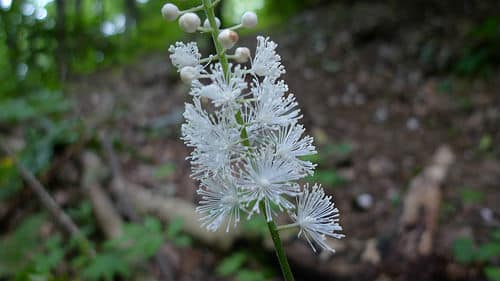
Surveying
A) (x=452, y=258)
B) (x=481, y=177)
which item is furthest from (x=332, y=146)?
(x=452, y=258)

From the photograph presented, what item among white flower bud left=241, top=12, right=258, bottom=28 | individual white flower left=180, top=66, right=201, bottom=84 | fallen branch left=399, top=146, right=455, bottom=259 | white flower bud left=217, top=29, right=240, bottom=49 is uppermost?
white flower bud left=241, top=12, right=258, bottom=28

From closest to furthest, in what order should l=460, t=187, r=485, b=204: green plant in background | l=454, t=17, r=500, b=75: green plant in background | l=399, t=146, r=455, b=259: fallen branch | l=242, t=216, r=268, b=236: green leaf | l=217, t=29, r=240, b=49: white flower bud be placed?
l=217, t=29, r=240, b=49: white flower bud
l=399, t=146, r=455, b=259: fallen branch
l=242, t=216, r=268, b=236: green leaf
l=460, t=187, r=485, b=204: green plant in background
l=454, t=17, r=500, b=75: green plant in background

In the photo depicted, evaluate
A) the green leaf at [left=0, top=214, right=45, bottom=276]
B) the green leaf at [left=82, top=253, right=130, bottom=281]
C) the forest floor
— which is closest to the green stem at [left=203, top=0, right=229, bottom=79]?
the green leaf at [left=82, top=253, right=130, bottom=281]

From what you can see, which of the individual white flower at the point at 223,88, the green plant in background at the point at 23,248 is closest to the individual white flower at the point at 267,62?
the individual white flower at the point at 223,88

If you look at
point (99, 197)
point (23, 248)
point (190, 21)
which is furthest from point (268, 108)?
point (99, 197)

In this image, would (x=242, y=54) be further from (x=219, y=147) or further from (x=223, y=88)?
(x=219, y=147)

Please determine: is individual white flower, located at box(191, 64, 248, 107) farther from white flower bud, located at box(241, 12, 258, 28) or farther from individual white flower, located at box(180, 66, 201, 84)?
white flower bud, located at box(241, 12, 258, 28)

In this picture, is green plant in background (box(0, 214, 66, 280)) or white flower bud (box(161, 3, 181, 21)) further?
green plant in background (box(0, 214, 66, 280))
